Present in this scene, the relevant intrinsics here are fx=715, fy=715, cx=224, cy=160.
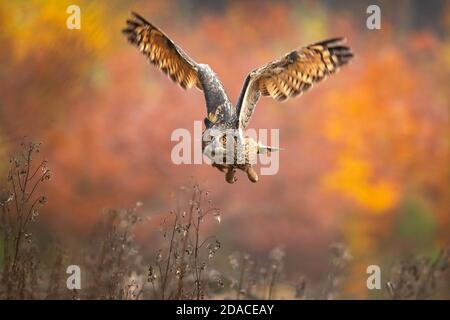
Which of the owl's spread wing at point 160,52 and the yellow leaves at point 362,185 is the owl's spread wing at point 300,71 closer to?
the owl's spread wing at point 160,52

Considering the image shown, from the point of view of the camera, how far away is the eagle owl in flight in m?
4.69

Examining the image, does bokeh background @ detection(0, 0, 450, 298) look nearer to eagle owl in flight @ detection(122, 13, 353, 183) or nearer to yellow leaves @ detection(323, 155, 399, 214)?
yellow leaves @ detection(323, 155, 399, 214)

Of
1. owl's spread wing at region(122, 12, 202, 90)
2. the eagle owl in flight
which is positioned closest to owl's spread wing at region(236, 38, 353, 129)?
the eagle owl in flight

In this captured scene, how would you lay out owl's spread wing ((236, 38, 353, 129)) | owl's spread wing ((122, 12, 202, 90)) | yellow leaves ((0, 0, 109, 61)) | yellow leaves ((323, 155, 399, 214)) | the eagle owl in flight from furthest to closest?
yellow leaves ((323, 155, 399, 214)) < yellow leaves ((0, 0, 109, 61)) < owl's spread wing ((122, 12, 202, 90)) < owl's spread wing ((236, 38, 353, 129)) < the eagle owl in flight

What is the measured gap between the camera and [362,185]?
14102 millimetres

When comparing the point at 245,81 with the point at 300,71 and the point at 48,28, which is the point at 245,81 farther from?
the point at 48,28

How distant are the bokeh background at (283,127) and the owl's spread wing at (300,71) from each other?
6.98 m

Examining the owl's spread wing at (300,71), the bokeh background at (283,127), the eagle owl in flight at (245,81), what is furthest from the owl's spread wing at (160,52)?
the bokeh background at (283,127)

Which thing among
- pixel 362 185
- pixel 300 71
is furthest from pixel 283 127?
pixel 300 71

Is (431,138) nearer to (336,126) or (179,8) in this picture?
(336,126)

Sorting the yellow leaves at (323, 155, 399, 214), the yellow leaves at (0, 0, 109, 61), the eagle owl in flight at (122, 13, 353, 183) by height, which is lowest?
the eagle owl in flight at (122, 13, 353, 183)

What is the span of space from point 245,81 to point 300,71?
562 mm

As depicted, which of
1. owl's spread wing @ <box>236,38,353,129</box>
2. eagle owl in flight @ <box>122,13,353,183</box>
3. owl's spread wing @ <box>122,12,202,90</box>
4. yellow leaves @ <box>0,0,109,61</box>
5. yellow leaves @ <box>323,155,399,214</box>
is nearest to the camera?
eagle owl in flight @ <box>122,13,353,183</box>
